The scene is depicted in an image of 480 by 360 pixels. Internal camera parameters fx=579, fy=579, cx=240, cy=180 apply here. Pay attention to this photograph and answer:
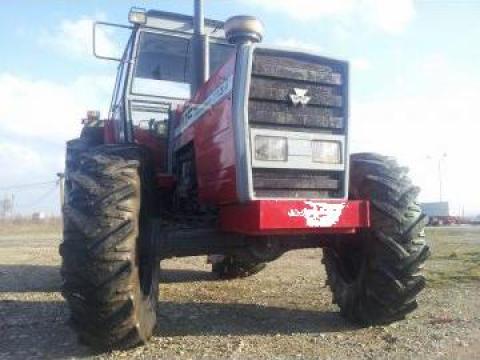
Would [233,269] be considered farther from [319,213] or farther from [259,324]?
[319,213]

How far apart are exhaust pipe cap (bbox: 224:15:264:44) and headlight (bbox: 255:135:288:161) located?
37.4 inches

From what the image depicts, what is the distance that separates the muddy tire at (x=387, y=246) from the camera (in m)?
5.36

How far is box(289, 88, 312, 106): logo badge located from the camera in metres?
5.05

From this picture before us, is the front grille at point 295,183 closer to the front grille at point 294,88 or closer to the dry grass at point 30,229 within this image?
the front grille at point 294,88

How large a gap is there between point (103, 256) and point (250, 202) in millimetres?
1276

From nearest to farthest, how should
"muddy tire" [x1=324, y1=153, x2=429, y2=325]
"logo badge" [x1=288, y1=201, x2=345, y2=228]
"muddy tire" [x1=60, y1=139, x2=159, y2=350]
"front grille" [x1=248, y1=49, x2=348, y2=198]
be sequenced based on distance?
"muddy tire" [x1=60, y1=139, x2=159, y2=350] < "logo badge" [x1=288, y1=201, x2=345, y2=228] < "front grille" [x1=248, y1=49, x2=348, y2=198] < "muddy tire" [x1=324, y1=153, x2=429, y2=325]

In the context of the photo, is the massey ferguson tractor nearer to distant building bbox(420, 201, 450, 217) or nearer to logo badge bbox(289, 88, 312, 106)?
logo badge bbox(289, 88, 312, 106)

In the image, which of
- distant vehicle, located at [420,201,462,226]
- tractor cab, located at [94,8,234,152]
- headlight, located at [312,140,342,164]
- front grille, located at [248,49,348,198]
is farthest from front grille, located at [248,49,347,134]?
distant vehicle, located at [420,201,462,226]

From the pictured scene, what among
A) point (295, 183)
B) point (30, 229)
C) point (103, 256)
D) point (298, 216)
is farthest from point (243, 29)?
point (30, 229)

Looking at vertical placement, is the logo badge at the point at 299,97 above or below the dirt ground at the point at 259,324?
above

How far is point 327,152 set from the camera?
518 cm

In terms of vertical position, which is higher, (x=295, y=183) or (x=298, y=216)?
(x=295, y=183)

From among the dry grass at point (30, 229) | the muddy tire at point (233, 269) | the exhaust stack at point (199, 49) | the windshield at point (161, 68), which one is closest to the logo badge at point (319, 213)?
the exhaust stack at point (199, 49)

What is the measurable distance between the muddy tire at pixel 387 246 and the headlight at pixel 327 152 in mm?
545
